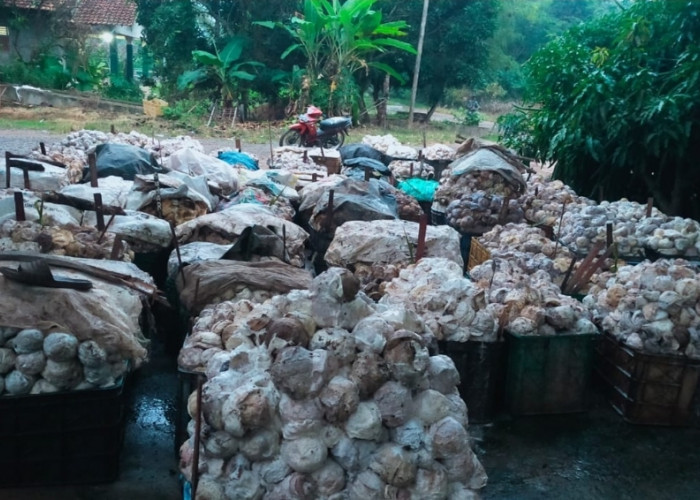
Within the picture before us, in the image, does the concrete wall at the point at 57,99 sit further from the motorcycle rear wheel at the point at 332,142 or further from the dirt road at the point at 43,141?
the motorcycle rear wheel at the point at 332,142

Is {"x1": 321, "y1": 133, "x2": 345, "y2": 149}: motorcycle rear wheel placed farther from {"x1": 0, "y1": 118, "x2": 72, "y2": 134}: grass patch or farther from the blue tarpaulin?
{"x1": 0, "y1": 118, "x2": 72, "y2": 134}: grass patch

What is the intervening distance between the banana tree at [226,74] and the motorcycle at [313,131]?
5.23 meters

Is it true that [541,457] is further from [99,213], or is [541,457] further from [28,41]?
[28,41]

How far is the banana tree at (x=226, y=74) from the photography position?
20.5 meters

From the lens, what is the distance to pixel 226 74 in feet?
68.6

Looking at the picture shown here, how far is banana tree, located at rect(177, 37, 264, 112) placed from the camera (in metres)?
20.5

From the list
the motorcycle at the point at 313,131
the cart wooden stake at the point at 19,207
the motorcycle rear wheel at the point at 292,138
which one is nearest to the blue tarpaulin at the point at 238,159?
the motorcycle at the point at 313,131

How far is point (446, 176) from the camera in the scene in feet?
30.4

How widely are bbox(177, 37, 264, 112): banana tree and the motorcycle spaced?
5.23 m

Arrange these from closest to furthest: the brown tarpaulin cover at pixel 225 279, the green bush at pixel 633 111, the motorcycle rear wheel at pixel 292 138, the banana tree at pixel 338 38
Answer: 1. the brown tarpaulin cover at pixel 225 279
2. the green bush at pixel 633 111
3. the motorcycle rear wheel at pixel 292 138
4. the banana tree at pixel 338 38

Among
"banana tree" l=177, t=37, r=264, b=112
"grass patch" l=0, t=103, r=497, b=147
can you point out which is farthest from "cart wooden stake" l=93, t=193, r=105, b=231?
"banana tree" l=177, t=37, r=264, b=112

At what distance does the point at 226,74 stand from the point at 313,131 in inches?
266

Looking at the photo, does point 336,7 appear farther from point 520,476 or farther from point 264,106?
point 520,476

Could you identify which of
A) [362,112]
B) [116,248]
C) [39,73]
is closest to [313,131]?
[362,112]
